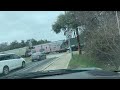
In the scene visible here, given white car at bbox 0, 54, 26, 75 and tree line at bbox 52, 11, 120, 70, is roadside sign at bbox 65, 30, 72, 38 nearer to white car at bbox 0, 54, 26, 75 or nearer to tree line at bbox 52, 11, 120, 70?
tree line at bbox 52, 11, 120, 70

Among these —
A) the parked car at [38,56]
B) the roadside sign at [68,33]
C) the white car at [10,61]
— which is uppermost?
the roadside sign at [68,33]

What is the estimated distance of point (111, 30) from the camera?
10.9 m

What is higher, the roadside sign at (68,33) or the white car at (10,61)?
the roadside sign at (68,33)

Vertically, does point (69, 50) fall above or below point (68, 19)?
below

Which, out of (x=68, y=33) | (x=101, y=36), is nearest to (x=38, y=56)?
(x=68, y=33)

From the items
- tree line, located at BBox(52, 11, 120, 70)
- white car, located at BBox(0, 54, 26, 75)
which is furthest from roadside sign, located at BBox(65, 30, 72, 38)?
white car, located at BBox(0, 54, 26, 75)

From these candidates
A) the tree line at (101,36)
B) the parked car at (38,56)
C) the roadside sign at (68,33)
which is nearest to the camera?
the roadside sign at (68,33)

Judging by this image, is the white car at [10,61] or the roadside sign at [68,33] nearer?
the roadside sign at [68,33]

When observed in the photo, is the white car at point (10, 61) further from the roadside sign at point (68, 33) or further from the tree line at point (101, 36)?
the roadside sign at point (68, 33)

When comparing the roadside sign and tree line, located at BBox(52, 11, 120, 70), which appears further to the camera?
tree line, located at BBox(52, 11, 120, 70)

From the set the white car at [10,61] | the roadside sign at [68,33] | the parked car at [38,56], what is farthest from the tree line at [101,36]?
the white car at [10,61]
